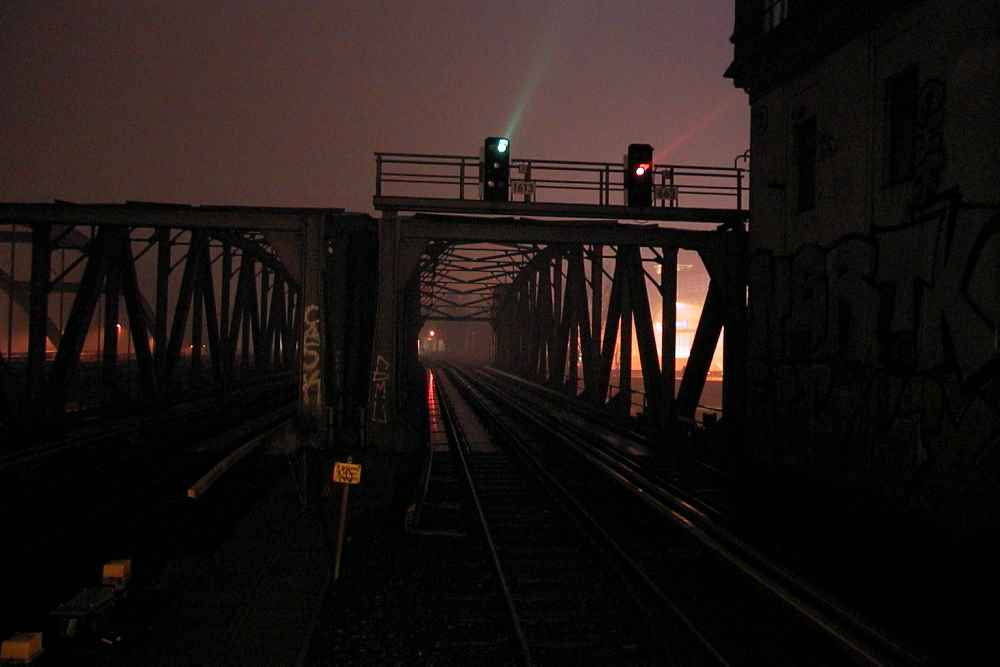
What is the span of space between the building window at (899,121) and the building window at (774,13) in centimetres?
393

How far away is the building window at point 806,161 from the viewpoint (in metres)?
14.1

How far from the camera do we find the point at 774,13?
15477 millimetres

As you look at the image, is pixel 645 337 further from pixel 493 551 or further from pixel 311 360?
pixel 493 551

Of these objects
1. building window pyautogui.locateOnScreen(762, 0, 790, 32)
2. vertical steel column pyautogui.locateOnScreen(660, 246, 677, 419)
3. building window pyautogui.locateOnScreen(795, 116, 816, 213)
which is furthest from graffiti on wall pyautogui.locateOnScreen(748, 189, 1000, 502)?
building window pyautogui.locateOnScreen(762, 0, 790, 32)

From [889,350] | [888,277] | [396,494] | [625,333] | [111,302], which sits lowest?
[396,494]

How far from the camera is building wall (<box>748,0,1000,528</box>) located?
9539 mm

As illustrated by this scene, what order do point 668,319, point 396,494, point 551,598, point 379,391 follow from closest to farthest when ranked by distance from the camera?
point 551,598
point 396,494
point 379,391
point 668,319

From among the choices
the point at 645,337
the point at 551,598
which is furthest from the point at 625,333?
the point at 551,598

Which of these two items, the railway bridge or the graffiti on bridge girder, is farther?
the graffiti on bridge girder

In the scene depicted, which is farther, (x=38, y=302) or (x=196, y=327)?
(x=196, y=327)

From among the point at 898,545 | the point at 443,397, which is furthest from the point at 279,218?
the point at 443,397

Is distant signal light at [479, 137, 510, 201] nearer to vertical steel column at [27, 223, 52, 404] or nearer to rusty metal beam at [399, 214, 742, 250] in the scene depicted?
rusty metal beam at [399, 214, 742, 250]

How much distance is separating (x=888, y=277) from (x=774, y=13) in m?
6.85

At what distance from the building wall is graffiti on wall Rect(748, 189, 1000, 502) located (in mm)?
26
